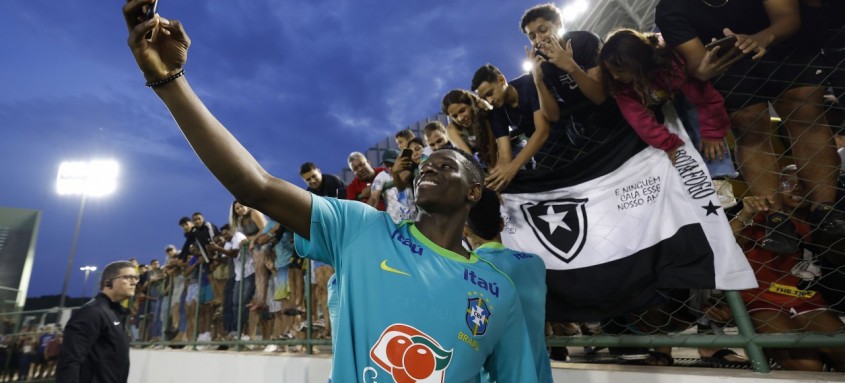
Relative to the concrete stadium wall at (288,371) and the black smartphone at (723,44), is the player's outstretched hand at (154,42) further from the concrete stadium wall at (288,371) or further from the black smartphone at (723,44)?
the black smartphone at (723,44)

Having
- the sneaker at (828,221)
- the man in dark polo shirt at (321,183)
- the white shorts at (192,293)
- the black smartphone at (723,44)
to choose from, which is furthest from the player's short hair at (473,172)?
the white shorts at (192,293)

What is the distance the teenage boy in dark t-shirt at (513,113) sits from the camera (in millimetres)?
3031

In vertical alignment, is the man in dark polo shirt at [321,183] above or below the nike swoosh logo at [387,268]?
above

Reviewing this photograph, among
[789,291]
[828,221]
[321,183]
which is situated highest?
[321,183]

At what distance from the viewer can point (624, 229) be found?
261cm

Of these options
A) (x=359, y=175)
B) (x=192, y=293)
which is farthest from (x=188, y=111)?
(x=192, y=293)

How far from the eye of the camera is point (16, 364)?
13336 mm

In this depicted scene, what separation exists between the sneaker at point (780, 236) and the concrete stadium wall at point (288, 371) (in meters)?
0.56

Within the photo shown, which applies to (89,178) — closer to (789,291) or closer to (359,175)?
(359,175)

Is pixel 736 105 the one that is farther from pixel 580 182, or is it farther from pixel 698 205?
pixel 580 182

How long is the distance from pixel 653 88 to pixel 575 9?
17.2 metres

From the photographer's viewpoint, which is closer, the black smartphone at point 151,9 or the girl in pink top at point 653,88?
the black smartphone at point 151,9

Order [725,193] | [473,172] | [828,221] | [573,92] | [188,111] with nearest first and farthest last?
[188,111] < [473,172] < [828,221] < [725,193] < [573,92]

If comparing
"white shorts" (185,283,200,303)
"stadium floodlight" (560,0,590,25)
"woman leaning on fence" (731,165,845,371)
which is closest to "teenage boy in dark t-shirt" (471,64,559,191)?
"woman leaning on fence" (731,165,845,371)
